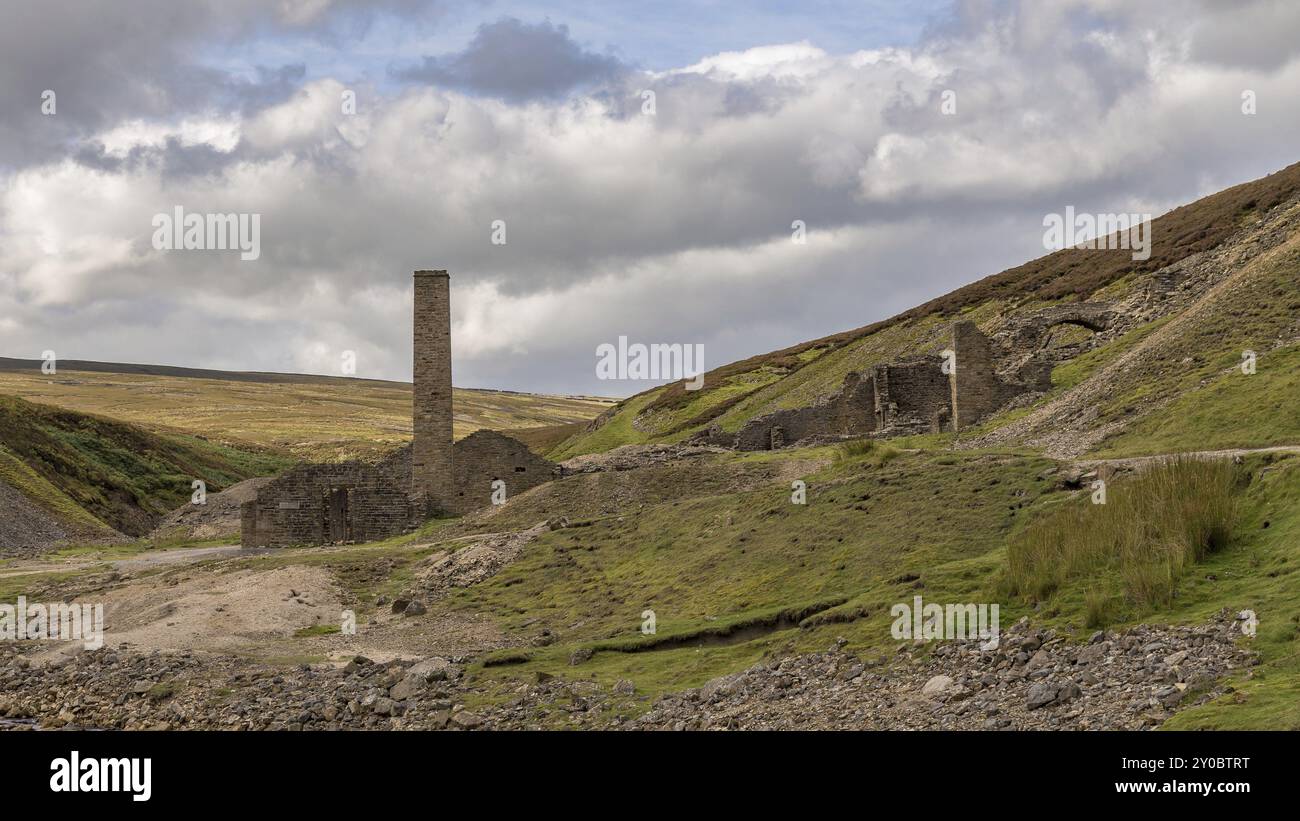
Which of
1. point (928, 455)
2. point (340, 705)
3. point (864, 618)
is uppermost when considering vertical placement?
point (928, 455)

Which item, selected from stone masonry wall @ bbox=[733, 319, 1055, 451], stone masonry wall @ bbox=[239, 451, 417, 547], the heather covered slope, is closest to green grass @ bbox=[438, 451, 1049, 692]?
the heather covered slope

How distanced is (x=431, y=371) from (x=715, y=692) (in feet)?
100

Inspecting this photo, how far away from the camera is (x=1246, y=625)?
46.3 ft

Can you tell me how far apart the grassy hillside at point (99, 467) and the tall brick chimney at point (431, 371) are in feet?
65.5

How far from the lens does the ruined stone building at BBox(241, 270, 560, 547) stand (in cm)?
4291

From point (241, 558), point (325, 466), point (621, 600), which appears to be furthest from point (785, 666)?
point (325, 466)

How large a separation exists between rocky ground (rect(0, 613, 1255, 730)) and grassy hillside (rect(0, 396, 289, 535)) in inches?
1458

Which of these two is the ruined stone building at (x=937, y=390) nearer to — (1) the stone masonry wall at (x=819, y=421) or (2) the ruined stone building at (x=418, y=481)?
(1) the stone masonry wall at (x=819, y=421)

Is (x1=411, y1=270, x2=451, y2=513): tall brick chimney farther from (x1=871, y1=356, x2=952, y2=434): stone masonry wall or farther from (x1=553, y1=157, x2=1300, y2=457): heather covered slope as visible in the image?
(x1=553, y1=157, x2=1300, y2=457): heather covered slope

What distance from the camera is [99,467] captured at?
224 feet

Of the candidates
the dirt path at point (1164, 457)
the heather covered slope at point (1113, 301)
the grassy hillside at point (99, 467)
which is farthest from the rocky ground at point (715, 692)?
the grassy hillside at point (99, 467)
